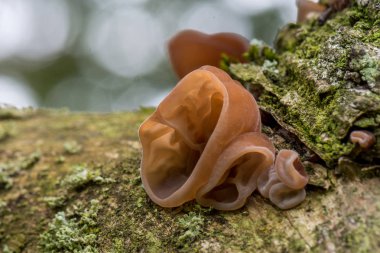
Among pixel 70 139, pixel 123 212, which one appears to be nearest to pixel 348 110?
pixel 123 212

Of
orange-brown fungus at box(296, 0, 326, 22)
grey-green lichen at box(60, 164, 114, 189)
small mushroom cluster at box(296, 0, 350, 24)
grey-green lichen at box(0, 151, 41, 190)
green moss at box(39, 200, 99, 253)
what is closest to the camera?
green moss at box(39, 200, 99, 253)

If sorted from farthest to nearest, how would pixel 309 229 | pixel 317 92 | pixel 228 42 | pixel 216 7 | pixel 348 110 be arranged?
pixel 216 7 < pixel 228 42 < pixel 317 92 < pixel 348 110 < pixel 309 229

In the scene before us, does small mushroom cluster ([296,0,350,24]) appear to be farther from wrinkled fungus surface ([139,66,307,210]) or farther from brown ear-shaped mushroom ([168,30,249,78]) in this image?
wrinkled fungus surface ([139,66,307,210])

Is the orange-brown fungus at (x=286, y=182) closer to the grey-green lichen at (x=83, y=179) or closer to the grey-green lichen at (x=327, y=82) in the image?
the grey-green lichen at (x=327, y=82)

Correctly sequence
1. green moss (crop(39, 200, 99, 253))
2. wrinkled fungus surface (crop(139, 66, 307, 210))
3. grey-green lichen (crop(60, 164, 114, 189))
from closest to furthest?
wrinkled fungus surface (crop(139, 66, 307, 210)) → green moss (crop(39, 200, 99, 253)) → grey-green lichen (crop(60, 164, 114, 189))

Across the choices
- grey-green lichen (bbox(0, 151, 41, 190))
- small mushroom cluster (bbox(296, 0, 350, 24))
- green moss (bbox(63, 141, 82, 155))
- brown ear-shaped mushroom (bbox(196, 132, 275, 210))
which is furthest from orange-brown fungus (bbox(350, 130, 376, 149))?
grey-green lichen (bbox(0, 151, 41, 190))

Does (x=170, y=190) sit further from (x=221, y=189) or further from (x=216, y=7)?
(x=216, y=7)
